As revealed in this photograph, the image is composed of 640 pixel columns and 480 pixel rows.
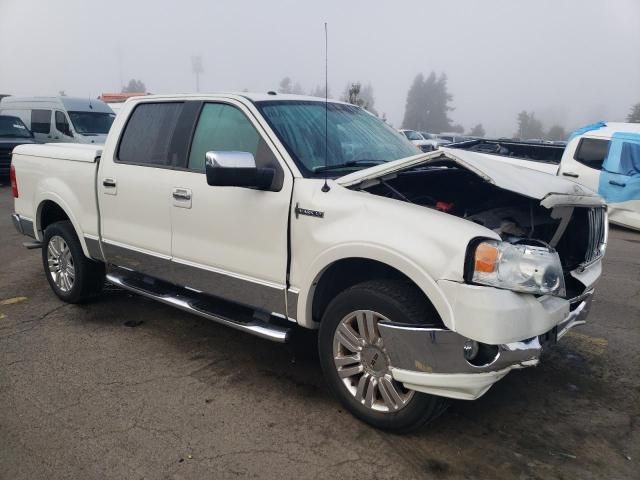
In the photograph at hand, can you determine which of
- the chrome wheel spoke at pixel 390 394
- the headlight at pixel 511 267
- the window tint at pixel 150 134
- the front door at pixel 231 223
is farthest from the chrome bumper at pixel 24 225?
the headlight at pixel 511 267

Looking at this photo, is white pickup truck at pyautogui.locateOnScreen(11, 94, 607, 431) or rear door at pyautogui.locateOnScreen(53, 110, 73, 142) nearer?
white pickup truck at pyautogui.locateOnScreen(11, 94, 607, 431)

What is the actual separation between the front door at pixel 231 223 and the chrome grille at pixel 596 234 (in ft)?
6.44

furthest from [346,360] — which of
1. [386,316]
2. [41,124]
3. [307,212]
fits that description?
[41,124]

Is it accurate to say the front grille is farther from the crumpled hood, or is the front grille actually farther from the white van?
the white van

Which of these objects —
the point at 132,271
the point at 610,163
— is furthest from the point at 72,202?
the point at 610,163

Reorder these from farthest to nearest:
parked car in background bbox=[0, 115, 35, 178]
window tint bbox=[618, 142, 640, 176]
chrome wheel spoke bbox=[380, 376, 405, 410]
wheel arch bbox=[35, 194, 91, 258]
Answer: parked car in background bbox=[0, 115, 35, 178] → window tint bbox=[618, 142, 640, 176] → wheel arch bbox=[35, 194, 91, 258] → chrome wheel spoke bbox=[380, 376, 405, 410]

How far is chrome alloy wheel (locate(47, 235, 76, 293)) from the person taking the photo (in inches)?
202

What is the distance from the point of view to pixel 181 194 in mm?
3914

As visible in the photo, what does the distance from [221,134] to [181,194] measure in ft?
1.70

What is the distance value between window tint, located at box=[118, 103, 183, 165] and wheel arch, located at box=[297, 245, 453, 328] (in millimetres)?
1628


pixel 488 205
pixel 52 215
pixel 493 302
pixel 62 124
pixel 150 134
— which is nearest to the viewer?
pixel 493 302

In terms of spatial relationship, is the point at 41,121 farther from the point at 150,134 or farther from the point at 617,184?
the point at 617,184

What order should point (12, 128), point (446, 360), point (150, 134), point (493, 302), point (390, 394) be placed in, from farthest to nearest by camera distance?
point (12, 128) → point (150, 134) → point (390, 394) → point (446, 360) → point (493, 302)

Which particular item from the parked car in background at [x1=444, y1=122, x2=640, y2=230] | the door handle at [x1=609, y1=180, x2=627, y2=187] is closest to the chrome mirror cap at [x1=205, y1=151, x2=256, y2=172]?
the parked car in background at [x1=444, y1=122, x2=640, y2=230]
